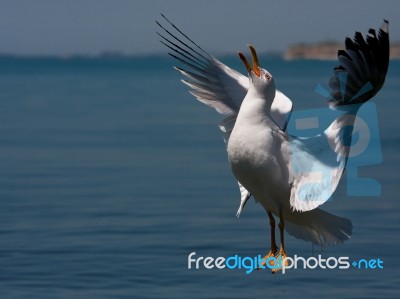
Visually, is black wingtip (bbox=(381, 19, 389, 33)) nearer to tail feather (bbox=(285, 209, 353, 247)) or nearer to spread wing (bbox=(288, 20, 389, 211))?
spread wing (bbox=(288, 20, 389, 211))

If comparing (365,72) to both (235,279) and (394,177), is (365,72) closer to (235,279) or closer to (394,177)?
(235,279)

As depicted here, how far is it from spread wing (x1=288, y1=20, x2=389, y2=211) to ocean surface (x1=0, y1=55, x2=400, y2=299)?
124 centimetres

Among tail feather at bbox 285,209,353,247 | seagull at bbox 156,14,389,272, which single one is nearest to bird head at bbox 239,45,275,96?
seagull at bbox 156,14,389,272

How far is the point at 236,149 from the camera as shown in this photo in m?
8.42

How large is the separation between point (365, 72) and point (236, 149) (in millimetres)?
979

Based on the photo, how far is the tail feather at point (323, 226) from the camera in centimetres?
918

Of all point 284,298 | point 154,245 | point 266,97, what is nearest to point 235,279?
point 284,298

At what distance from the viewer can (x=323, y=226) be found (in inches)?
364

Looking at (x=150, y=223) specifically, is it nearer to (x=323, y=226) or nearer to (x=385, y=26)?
(x=323, y=226)

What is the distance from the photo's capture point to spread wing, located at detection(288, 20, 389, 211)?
855 centimetres

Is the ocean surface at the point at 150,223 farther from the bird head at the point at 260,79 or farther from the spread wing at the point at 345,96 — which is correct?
the bird head at the point at 260,79

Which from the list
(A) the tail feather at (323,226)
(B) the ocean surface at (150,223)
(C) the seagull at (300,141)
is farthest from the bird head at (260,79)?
(B) the ocean surface at (150,223)

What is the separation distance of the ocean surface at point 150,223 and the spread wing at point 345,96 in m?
1.24

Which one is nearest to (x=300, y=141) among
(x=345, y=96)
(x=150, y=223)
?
(x=345, y=96)
